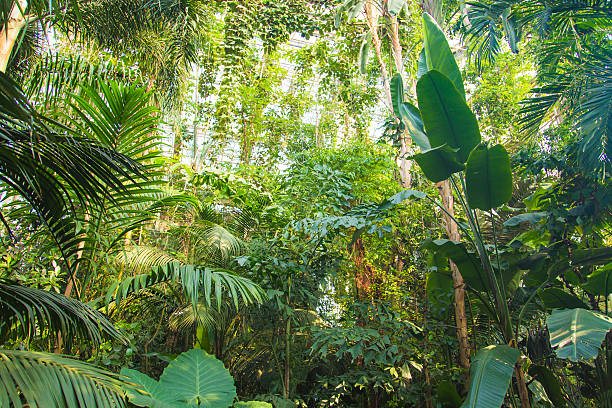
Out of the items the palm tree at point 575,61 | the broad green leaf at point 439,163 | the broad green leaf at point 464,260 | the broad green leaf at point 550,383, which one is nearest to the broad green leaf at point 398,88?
the broad green leaf at point 439,163

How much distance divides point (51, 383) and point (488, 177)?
2.64 meters

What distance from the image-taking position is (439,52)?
3008mm

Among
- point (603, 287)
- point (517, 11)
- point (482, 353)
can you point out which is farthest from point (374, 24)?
point (482, 353)

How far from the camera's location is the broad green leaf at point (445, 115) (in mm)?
2604

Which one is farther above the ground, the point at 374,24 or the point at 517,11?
the point at 374,24

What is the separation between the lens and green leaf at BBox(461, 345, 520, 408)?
218 cm

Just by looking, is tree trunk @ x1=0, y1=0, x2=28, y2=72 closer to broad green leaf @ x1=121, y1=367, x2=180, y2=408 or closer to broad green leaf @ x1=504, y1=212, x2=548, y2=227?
broad green leaf @ x1=121, y1=367, x2=180, y2=408

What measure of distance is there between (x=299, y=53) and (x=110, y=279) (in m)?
6.27

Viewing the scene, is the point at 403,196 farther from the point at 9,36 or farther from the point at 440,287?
the point at 9,36

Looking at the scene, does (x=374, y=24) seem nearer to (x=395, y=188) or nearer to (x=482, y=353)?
(x=395, y=188)

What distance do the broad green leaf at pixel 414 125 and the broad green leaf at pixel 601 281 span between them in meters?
1.56

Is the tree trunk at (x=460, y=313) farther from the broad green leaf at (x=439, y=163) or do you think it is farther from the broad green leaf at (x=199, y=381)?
the broad green leaf at (x=199, y=381)

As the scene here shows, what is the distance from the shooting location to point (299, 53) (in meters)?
8.12

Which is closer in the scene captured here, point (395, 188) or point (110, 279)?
point (110, 279)
